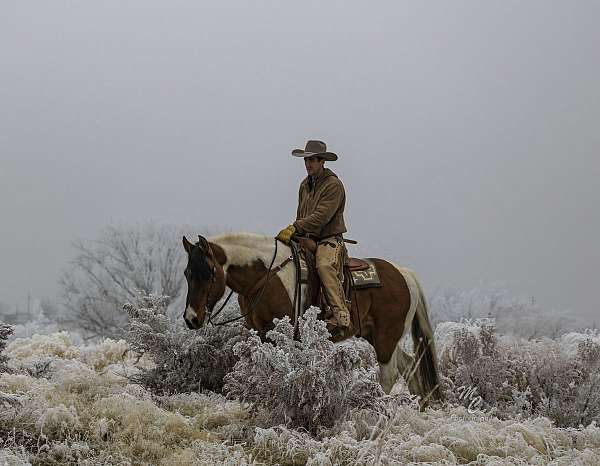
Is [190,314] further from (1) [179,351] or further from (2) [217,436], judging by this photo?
(1) [179,351]

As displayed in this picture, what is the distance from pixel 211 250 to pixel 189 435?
1903 millimetres

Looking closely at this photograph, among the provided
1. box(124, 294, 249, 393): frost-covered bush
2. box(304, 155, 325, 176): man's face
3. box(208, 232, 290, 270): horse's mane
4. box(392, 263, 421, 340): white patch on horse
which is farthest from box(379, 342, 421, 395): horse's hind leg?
box(304, 155, 325, 176): man's face

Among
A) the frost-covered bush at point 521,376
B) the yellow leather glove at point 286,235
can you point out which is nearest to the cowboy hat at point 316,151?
the yellow leather glove at point 286,235

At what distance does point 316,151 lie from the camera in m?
7.63

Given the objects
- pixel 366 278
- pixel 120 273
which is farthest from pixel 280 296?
pixel 120 273

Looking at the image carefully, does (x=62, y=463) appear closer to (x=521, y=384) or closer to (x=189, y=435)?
(x=189, y=435)

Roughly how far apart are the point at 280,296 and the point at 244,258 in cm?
55

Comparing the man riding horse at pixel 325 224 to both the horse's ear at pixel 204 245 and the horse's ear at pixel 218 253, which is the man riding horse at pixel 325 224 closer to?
the horse's ear at pixel 218 253

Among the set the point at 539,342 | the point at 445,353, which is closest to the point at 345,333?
the point at 445,353

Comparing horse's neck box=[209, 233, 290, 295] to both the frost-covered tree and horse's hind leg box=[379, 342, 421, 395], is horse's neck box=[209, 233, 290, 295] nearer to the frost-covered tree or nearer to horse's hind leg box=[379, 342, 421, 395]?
horse's hind leg box=[379, 342, 421, 395]

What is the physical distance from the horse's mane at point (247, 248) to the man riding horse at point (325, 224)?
0.45 ft

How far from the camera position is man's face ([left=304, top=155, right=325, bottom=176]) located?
765 cm

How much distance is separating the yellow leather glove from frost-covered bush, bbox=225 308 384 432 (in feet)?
4.44

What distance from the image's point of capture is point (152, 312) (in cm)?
845
